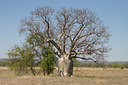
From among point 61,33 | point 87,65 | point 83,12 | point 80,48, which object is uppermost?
point 83,12

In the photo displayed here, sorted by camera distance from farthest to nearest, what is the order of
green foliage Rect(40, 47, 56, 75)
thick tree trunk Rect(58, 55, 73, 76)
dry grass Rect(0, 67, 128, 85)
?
green foliage Rect(40, 47, 56, 75) < thick tree trunk Rect(58, 55, 73, 76) < dry grass Rect(0, 67, 128, 85)

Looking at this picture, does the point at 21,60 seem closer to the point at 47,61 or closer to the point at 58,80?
the point at 47,61

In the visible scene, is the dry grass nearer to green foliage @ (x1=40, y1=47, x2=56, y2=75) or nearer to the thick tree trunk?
the thick tree trunk

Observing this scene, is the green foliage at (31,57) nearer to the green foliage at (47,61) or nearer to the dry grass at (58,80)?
the green foliage at (47,61)

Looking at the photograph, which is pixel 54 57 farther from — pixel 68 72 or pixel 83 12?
pixel 83 12

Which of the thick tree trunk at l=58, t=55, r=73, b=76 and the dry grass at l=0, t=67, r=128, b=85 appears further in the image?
the thick tree trunk at l=58, t=55, r=73, b=76

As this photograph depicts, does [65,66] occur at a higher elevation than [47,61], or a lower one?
lower

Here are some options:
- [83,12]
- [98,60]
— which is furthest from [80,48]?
[83,12]

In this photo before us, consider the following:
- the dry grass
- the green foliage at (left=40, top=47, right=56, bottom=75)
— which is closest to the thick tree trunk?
the dry grass

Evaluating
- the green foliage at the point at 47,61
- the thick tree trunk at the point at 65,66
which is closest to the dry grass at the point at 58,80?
the thick tree trunk at the point at 65,66

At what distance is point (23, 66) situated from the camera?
1085 inches

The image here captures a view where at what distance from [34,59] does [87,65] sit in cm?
9183

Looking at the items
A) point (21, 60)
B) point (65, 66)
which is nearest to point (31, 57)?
point (21, 60)

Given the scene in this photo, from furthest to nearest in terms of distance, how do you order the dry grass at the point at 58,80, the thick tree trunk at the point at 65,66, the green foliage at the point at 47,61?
the green foliage at the point at 47,61
the thick tree trunk at the point at 65,66
the dry grass at the point at 58,80
